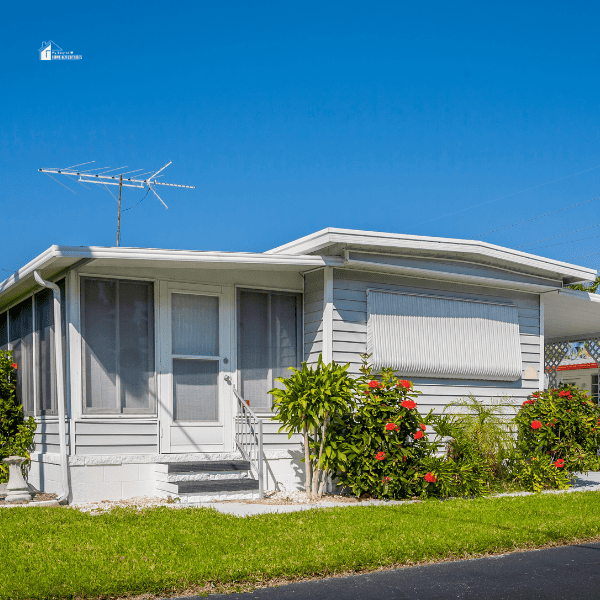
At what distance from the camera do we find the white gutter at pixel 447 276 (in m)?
9.09

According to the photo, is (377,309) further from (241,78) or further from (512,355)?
(241,78)

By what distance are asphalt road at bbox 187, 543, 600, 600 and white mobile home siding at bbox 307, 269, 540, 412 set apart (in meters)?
4.09

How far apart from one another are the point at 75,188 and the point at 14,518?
6750 mm

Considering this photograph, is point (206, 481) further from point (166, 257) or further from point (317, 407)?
point (166, 257)

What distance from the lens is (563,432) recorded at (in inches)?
372

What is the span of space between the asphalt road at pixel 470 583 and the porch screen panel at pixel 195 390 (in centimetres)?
429

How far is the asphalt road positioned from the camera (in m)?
4.30

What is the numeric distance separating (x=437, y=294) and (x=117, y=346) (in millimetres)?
4487

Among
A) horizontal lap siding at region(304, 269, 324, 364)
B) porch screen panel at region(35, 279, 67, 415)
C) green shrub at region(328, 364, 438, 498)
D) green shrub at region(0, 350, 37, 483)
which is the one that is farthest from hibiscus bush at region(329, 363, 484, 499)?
green shrub at region(0, 350, 37, 483)

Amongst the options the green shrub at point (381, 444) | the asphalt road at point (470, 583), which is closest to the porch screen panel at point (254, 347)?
the green shrub at point (381, 444)

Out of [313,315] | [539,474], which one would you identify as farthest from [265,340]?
[539,474]

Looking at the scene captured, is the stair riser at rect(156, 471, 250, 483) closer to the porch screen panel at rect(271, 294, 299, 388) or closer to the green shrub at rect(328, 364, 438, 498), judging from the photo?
the green shrub at rect(328, 364, 438, 498)

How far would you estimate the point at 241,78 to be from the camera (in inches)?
594

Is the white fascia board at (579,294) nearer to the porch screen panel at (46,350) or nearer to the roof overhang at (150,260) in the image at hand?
the roof overhang at (150,260)
